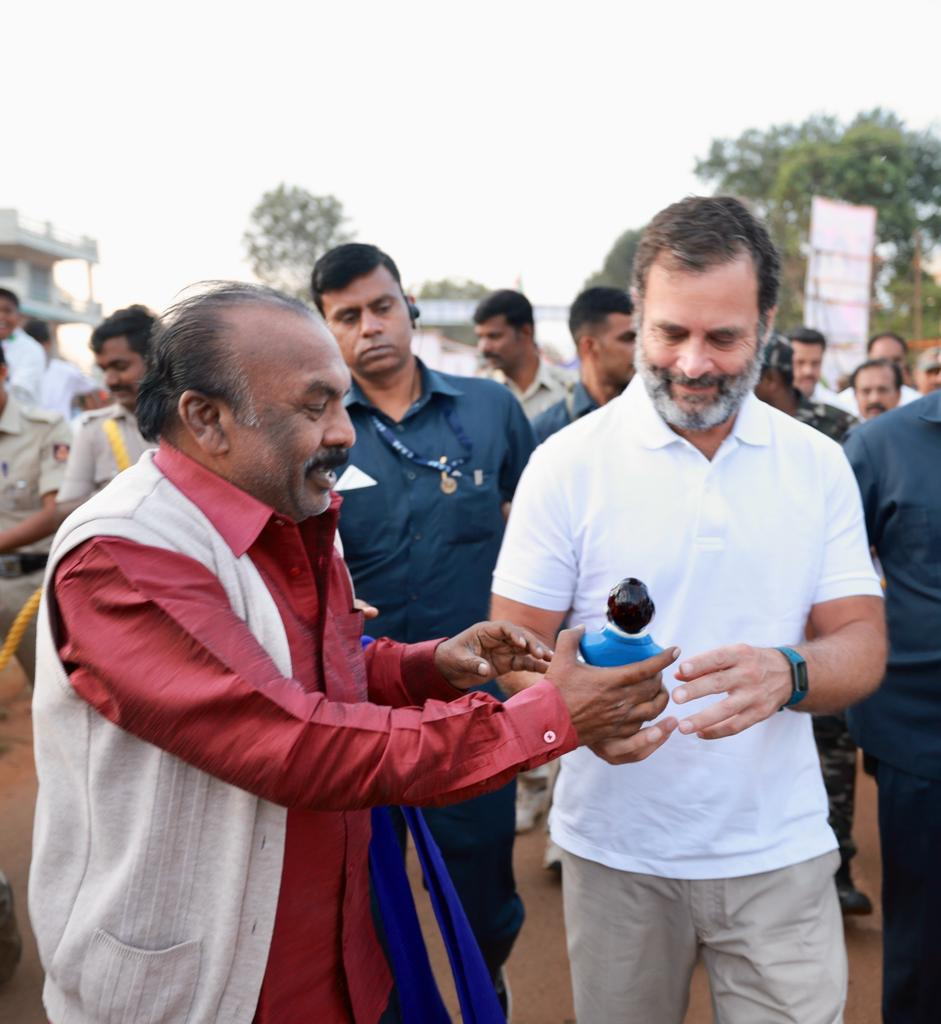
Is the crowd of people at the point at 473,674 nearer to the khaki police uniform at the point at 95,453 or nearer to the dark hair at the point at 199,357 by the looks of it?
the dark hair at the point at 199,357

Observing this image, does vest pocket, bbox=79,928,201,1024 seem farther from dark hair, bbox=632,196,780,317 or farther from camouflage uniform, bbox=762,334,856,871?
camouflage uniform, bbox=762,334,856,871

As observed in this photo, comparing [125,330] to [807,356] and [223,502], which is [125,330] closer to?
[223,502]

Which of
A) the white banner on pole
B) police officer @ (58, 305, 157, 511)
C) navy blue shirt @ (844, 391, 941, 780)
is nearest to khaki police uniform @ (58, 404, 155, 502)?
police officer @ (58, 305, 157, 511)

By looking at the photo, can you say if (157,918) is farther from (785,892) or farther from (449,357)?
(449,357)

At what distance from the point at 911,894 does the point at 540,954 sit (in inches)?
67.1

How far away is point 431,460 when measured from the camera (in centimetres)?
333

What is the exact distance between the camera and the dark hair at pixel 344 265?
3445 millimetres

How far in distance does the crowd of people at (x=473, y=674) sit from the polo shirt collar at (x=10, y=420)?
2419mm

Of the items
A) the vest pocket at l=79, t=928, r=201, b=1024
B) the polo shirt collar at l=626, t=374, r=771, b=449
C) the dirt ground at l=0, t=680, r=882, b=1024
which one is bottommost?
the dirt ground at l=0, t=680, r=882, b=1024

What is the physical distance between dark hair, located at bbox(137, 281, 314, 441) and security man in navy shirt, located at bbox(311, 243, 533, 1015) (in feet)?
4.98

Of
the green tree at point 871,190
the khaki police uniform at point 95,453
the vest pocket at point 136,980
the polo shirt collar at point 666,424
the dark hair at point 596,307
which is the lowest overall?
the vest pocket at point 136,980

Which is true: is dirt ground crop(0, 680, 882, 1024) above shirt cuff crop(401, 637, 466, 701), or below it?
below

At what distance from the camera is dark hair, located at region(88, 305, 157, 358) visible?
15.3 feet

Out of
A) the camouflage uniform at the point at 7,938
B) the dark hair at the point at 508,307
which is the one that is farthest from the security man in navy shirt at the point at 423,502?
the dark hair at the point at 508,307
